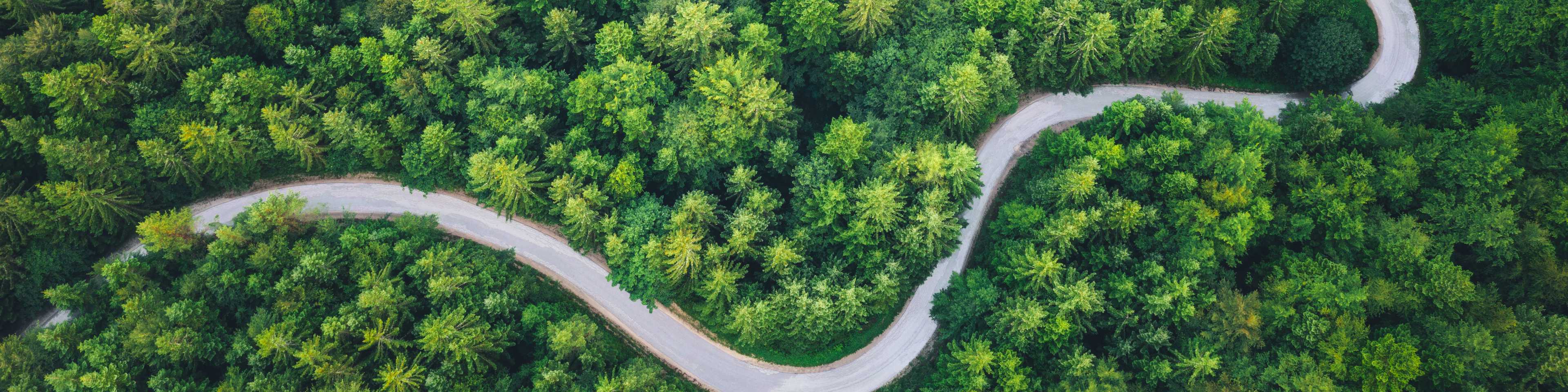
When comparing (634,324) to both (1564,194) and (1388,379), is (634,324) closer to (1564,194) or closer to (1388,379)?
(1388,379)

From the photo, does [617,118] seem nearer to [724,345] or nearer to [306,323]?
[724,345]

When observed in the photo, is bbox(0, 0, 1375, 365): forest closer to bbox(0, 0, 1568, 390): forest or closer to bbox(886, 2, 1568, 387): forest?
bbox(0, 0, 1568, 390): forest

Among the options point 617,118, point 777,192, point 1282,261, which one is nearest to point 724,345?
point 777,192

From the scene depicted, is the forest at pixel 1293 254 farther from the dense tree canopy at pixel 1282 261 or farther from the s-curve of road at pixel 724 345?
the s-curve of road at pixel 724 345

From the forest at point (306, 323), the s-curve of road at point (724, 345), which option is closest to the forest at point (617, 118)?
the s-curve of road at point (724, 345)

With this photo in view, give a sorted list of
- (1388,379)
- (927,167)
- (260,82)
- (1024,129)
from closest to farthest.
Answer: (1388,379), (927,167), (260,82), (1024,129)

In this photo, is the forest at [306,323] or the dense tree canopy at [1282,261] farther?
the forest at [306,323]

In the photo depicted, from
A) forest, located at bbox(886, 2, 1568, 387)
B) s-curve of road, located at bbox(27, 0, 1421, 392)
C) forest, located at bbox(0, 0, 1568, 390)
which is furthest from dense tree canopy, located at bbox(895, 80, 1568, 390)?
s-curve of road, located at bbox(27, 0, 1421, 392)

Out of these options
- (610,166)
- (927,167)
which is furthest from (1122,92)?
(610,166)
